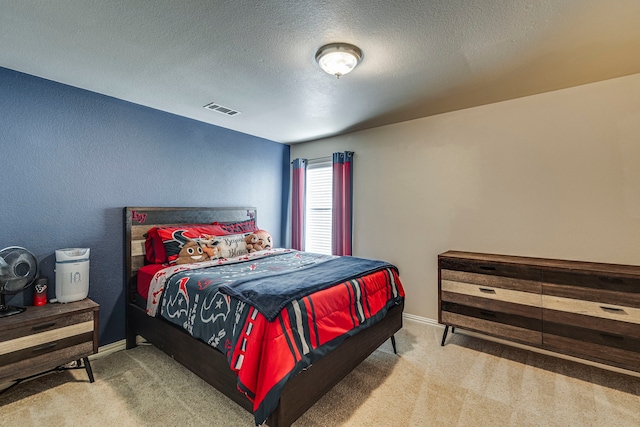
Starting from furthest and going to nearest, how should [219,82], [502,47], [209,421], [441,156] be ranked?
[441,156] < [219,82] < [502,47] < [209,421]

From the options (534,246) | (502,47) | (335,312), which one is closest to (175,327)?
(335,312)

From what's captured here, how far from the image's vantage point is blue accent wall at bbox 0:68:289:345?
2.27 m

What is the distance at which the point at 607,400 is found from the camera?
198 cm

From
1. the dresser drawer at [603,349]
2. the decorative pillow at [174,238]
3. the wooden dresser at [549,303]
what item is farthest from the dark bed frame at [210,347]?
the dresser drawer at [603,349]

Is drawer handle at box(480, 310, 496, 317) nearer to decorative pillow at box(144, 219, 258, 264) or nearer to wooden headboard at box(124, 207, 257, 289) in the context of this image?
decorative pillow at box(144, 219, 258, 264)

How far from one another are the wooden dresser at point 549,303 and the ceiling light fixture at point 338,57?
1941 millimetres

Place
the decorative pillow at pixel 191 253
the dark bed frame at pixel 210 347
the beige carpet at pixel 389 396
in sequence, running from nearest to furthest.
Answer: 1. the dark bed frame at pixel 210 347
2. the beige carpet at pixel 389 396
3. the decorative pillow at pixel 191 253

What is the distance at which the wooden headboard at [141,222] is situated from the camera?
9.26 feet

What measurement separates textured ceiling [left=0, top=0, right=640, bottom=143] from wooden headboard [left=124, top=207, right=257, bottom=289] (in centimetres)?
114

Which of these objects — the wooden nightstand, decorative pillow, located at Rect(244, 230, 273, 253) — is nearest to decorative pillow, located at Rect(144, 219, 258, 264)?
decorative pillow, located at Rect(244, 230, 273, 253)

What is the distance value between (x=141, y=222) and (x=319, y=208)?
7.79 ft

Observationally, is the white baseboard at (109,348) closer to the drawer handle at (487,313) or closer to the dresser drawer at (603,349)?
the drawer handle at (487,313)

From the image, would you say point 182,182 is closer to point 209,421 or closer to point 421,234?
point 209,421

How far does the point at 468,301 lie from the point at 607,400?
1026 mm
